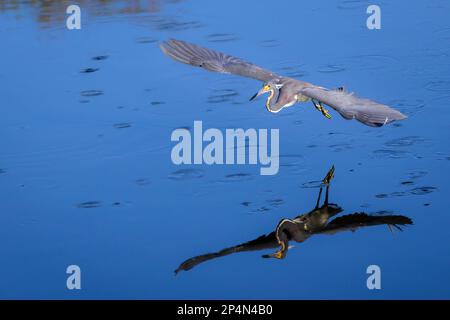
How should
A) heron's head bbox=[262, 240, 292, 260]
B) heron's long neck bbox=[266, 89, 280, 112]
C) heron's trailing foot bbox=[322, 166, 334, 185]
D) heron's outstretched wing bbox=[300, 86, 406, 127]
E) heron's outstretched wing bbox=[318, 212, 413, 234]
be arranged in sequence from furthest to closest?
heron's long neck bbox=[266, 89, 280, 112]
heron's trailing foot bbox=[322, 166, 334, 185]
heron's outstretched wing bbox=[300, 86, 406, 127]
heron's outstretched wing bbox=[318, 212, 413, 234]
heron's head bbox=[262, 240, 292, 260]

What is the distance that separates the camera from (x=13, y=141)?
29.8 ft

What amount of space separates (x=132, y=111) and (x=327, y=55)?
→ 2029 millimetres

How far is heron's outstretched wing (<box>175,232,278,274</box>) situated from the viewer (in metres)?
7.26

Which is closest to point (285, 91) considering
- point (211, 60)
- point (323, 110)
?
point (323, 110)

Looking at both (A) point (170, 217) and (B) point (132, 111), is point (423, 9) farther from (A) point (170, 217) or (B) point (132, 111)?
(A) point (170, 217)

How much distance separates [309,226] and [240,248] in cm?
61

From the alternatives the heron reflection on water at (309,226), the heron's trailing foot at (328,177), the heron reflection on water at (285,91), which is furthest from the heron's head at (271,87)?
the heron reflection on water at (309,226)

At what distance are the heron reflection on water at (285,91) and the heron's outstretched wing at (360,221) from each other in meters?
0.64

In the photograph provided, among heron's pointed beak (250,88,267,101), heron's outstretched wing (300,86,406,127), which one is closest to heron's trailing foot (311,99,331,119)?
heron's pointed beak (250,88,267,101)

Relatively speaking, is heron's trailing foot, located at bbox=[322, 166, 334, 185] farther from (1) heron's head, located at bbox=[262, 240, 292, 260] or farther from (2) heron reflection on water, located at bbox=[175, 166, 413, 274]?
(1) heron's head, located at bbox=[262, 240, 292, 260]

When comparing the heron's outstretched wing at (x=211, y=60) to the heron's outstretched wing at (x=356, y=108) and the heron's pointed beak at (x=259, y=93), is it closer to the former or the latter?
the heron's pointed beak at (x=259, y=93)

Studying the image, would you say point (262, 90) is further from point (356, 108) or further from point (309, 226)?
point (309, 226)

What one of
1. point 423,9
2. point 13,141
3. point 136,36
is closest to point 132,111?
point 13,141

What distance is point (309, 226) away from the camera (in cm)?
770
